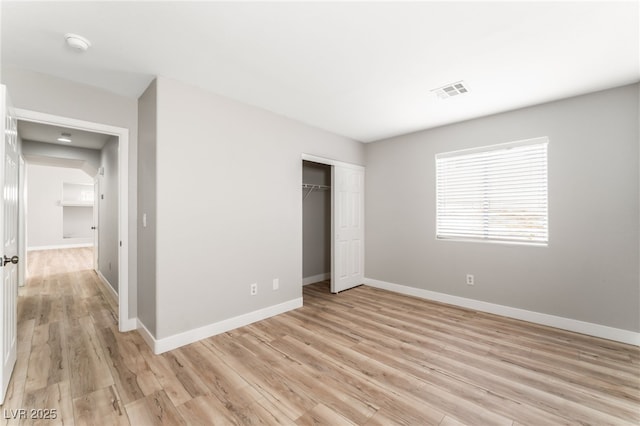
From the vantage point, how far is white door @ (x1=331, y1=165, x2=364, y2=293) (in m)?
4.46

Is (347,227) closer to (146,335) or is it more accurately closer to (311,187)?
(311,187)

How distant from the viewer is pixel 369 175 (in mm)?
4953

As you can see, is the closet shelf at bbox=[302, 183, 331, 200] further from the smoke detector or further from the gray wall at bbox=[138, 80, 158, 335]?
the smoke detector

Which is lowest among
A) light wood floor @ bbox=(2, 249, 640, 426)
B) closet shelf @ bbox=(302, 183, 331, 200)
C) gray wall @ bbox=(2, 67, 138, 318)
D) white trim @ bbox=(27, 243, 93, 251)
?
light wood floor @ bbox=(2, 249, 640, 426)

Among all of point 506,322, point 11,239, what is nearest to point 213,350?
point 11,239

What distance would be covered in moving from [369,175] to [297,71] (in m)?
2.76

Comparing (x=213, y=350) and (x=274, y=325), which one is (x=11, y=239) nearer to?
(x=213, y=350)

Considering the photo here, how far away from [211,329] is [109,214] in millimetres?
3312

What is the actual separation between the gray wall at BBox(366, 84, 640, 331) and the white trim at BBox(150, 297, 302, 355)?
2.29m

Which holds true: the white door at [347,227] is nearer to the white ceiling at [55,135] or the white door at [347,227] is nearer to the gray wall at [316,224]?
the gray wall at [316,224]

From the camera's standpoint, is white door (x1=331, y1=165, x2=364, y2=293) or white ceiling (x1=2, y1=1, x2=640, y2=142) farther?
white door (x1=331, y1=165, x2=364, y2=293)

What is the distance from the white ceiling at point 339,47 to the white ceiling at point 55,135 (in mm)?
2020

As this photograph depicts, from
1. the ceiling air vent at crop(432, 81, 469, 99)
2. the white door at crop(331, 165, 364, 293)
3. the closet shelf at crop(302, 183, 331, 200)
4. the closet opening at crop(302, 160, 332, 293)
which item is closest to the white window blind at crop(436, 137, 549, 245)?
the ceiling air vent at crop(432, 81, 469, 99)

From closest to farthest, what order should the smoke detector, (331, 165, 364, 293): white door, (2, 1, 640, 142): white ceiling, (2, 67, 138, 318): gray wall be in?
(2, 1, 640, 142): white ceiling < the smoke detector < (2, 67, 138, 318): gray wall < (331, 165, 364, 293): white door
